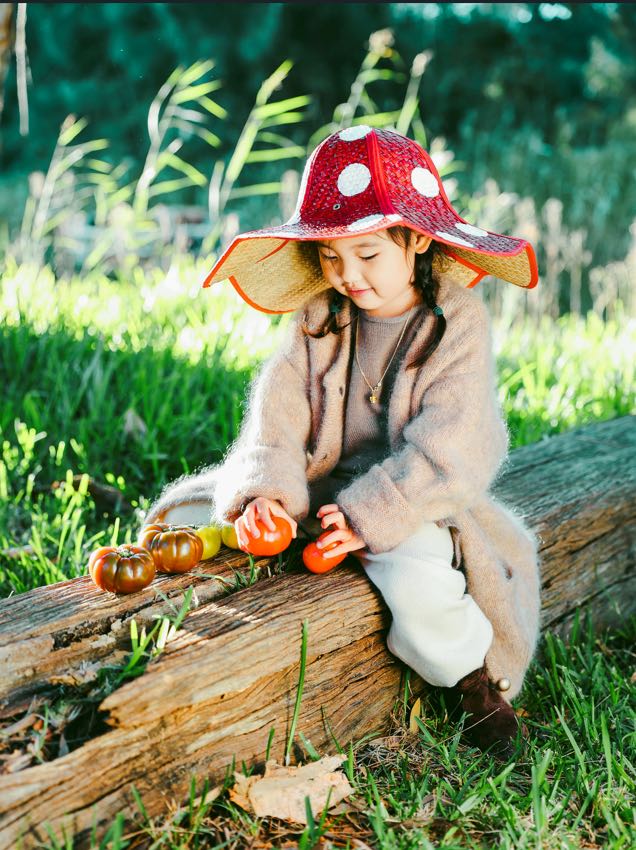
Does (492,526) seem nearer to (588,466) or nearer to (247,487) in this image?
(247,487)

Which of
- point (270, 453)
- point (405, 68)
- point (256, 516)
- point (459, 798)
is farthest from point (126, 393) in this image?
point (405, 68)

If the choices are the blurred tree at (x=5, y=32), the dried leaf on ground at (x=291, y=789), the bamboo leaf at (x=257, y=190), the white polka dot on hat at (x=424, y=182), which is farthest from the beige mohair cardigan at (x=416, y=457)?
the bamboo leaf at (x=257, y=190)

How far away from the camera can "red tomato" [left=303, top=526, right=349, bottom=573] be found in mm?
2219

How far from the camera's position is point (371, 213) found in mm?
2184

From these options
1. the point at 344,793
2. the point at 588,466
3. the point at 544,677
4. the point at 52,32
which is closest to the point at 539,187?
the point at 52,32

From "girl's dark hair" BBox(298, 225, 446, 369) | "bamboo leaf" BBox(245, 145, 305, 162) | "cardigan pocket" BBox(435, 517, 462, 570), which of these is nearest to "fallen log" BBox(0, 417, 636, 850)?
"cardigan pocket" BBox(435, 517, 462, 570)

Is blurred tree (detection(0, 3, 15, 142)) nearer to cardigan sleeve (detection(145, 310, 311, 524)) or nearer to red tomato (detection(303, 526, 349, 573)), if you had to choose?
cardigan sleeve (detection(145, 310, 311, 524))

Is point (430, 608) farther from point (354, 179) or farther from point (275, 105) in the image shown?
point (275, 105)

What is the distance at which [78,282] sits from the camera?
555cm

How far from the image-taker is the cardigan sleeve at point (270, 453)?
7.66 ft

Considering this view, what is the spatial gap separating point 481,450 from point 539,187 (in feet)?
31.9

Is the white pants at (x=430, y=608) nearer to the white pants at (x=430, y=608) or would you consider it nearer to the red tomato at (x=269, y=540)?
the white pants at (x=430, y=608)

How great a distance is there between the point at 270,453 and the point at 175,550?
386 millimetres

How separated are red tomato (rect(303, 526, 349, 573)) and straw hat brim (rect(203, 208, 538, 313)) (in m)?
0.72
